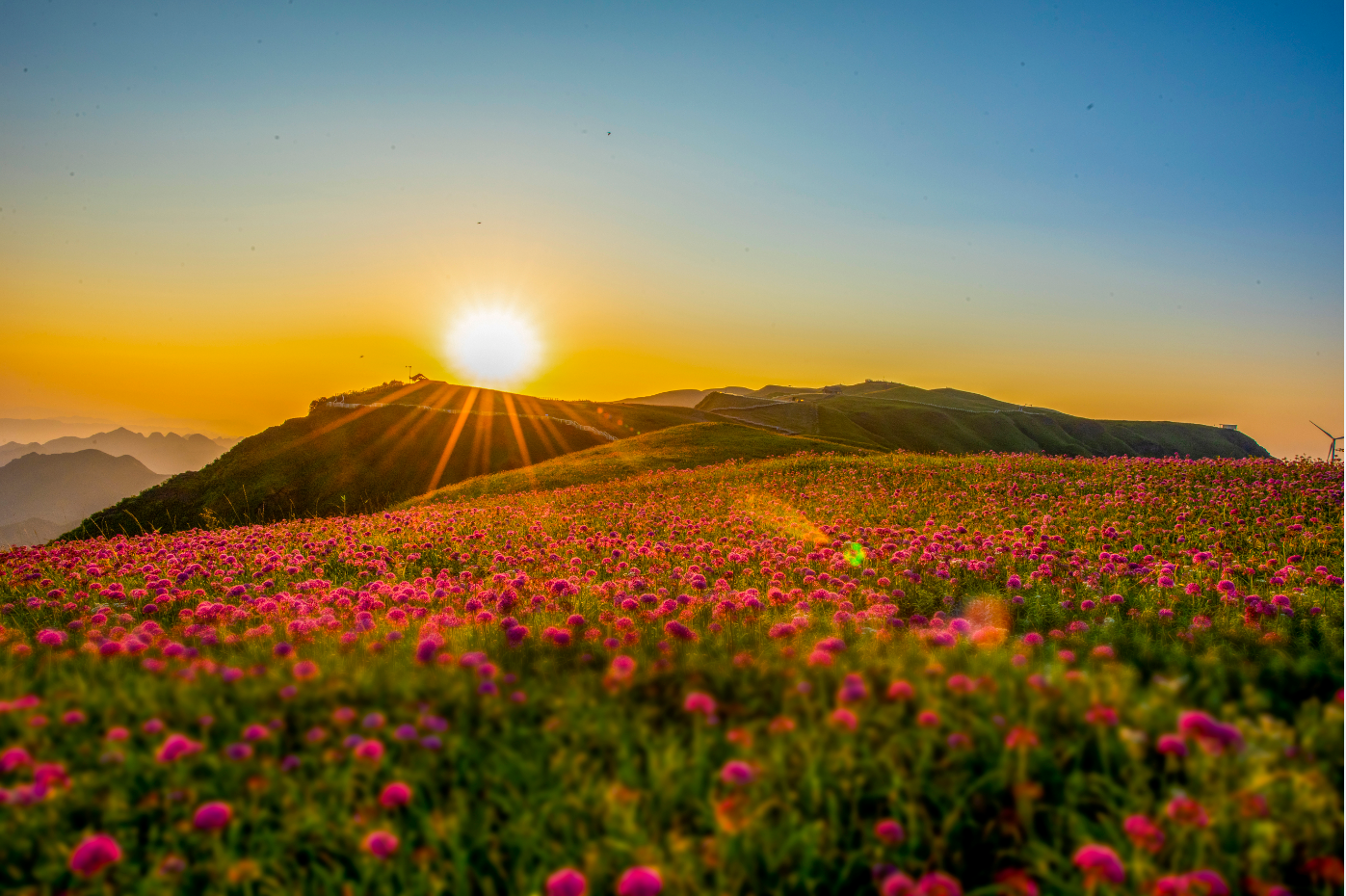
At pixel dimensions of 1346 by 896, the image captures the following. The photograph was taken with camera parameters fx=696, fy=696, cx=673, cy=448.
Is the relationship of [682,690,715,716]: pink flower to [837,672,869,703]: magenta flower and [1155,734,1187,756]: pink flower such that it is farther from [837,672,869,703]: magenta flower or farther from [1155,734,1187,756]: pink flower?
[1155,734,1187,756]: pink flower

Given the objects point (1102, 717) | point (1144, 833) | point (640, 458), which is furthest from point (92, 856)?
point (640, 458)

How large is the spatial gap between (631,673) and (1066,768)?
234 cm

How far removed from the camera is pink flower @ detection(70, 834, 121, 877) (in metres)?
2.93

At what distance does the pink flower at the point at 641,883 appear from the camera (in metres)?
Result: 2.75

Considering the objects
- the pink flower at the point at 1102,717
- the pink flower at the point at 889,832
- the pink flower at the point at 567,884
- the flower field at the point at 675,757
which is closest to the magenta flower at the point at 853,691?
the flower field at the point at 675,757

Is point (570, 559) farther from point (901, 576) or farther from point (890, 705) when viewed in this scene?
point (890, 705)

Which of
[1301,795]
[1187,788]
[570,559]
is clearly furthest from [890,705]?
[570,559]

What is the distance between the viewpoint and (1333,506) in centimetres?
1278

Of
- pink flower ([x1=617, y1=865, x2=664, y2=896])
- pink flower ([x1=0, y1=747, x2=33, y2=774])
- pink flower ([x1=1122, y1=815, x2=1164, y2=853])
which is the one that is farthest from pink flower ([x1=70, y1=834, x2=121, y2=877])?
pink flower ([x1=1122, y1=815, x2=1164, y2=853])

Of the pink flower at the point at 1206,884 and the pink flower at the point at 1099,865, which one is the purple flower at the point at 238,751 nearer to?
the pink flower at the point at 1099,865

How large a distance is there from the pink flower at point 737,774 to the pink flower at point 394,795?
1461mm

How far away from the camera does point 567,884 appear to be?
280 cm

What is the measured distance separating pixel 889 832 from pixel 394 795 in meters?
2.24

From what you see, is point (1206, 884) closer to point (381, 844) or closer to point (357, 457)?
point (381, 844)
